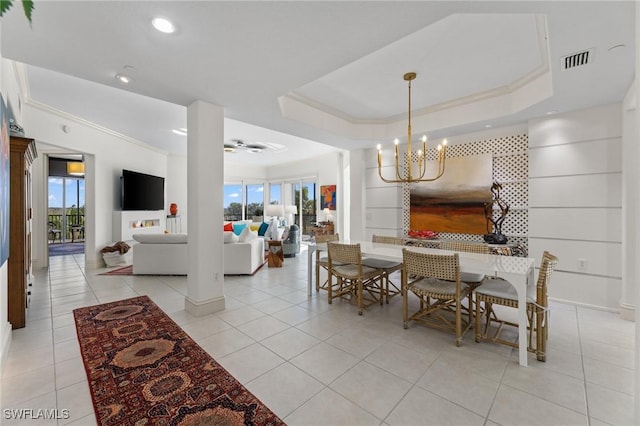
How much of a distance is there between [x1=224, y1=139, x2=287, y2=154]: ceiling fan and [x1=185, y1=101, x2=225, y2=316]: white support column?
3.15 metres

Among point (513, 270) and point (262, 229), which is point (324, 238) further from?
point (262, 229)

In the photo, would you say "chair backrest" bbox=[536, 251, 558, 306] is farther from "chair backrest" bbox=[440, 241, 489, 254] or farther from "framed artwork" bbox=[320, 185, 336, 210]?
"framed artwork" bbox=[320, 185, 336, 210]

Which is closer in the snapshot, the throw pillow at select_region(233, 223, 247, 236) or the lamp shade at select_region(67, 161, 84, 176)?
the throw pillow at select_region(233, 223, 247, 236)

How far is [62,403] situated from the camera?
1.83 metres

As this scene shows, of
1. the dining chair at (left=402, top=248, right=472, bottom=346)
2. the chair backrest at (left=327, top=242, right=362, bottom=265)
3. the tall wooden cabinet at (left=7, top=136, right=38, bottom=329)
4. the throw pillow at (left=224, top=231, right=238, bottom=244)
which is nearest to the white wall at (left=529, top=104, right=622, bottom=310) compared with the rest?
the dining chair at (left=402, top=248, right=472, bottom=346)

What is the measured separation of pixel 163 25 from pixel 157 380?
2.57m

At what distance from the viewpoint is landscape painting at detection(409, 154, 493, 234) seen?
4.42 m

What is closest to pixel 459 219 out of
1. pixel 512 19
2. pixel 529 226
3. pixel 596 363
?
pixel 529 226

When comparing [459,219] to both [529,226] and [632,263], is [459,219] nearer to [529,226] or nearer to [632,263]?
[529,226]

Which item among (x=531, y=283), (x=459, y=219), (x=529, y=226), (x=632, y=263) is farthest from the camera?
(x=459, y=219)

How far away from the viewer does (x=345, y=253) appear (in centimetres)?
339

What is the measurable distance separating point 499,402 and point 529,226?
294 cm

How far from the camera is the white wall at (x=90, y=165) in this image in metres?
4.75

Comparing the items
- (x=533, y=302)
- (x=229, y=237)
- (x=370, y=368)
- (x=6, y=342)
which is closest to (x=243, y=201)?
(x=229, y=237)
